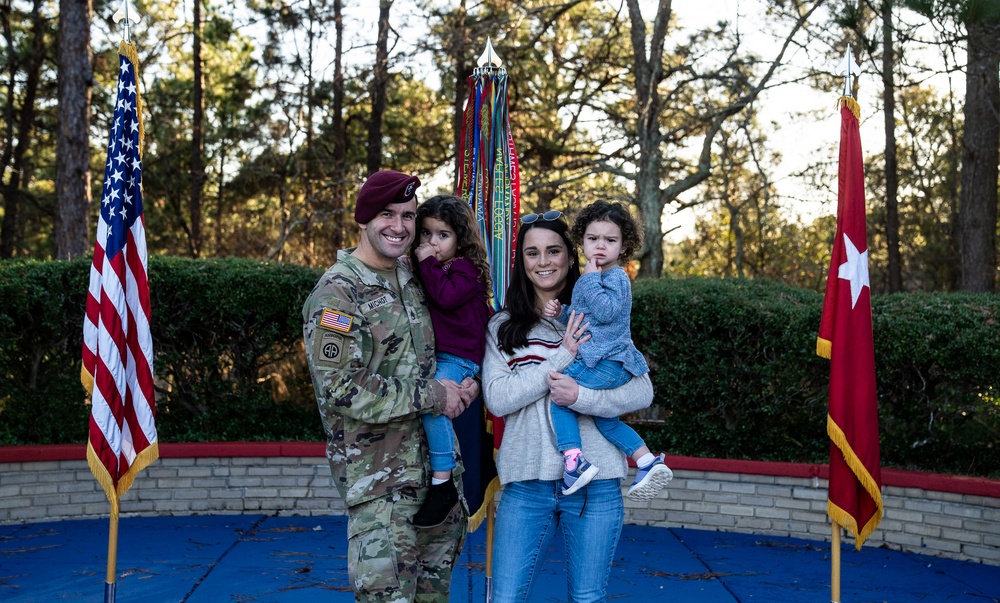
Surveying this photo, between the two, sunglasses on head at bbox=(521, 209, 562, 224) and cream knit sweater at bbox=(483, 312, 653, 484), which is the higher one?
sunglasses on head at bbox=(521, 209, 562, 224)

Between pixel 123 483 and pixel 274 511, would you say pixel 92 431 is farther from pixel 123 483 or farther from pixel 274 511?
pixel 274 511

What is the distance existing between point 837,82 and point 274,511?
40.0 feet

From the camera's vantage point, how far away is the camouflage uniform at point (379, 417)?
9.74ft

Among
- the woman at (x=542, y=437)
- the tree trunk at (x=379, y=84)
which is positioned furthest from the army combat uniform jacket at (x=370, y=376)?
the tree trunk at (x=379, y=84)

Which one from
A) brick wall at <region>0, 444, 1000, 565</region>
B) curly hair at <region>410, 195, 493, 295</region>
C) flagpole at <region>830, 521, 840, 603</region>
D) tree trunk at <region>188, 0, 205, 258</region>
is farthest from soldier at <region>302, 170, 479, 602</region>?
tree trunk at <region>188, 0, 205, 258</region>

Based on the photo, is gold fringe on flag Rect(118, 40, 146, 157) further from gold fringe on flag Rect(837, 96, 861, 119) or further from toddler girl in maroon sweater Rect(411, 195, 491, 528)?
gold fringe on flag Rect(837, 96, 861, 119)

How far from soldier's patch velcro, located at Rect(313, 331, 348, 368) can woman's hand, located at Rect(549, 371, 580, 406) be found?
724 mm

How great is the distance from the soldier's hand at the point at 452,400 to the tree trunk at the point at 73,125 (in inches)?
334

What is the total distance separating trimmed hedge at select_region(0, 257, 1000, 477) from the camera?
20.5ft

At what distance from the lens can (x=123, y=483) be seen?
Answer: 4793 mm

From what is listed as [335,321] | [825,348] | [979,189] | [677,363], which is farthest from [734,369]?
[979,189]

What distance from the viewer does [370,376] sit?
9.86ft

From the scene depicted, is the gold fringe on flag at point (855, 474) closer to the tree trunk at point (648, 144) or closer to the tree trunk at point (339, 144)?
the tree trunk at point (648, 144)

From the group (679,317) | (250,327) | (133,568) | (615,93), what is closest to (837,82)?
(615,93)
